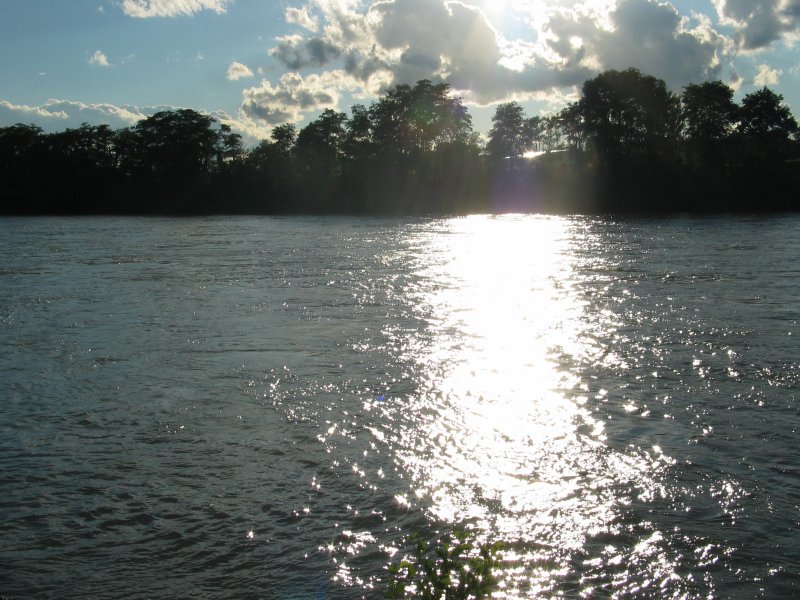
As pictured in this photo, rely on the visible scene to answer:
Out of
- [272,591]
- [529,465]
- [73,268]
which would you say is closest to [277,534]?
[272,591]

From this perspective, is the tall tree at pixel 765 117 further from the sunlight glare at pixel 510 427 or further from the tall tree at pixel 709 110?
the sunlight glare at pixel 510 427

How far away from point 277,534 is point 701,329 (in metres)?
11.1

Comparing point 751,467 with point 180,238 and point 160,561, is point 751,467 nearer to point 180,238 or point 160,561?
point 160,561

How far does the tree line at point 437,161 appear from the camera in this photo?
8894cm

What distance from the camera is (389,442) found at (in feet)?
28.3

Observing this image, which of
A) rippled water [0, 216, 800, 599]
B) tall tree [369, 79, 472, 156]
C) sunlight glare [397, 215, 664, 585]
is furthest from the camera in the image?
tall tree [369, 79, 472, 156]

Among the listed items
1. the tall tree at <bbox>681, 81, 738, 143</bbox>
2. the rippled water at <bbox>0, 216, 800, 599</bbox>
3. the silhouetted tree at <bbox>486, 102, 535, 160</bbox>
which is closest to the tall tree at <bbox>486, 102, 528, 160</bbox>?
the silhouetted tree at <bbox>486, 102, 535, 160</bbox>

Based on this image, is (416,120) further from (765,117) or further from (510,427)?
(510,427)

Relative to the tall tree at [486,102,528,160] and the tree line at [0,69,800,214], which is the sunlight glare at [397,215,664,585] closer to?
the tree line at [0,69,800,214]

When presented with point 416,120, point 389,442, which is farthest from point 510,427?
point 416,120

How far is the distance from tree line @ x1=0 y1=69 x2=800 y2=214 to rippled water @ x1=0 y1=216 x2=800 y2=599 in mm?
72393

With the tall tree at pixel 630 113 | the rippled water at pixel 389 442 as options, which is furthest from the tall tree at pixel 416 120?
the rippled water at pixel 389 442

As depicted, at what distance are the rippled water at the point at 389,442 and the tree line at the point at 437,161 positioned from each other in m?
72.4

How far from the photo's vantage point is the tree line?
292ft
